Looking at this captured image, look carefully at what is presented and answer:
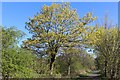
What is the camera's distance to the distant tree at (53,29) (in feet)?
53.2

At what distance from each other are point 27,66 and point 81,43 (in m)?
6.47

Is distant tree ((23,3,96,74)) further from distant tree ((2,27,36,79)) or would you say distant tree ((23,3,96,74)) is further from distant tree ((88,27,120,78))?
distant tree ((2,27,36,79))

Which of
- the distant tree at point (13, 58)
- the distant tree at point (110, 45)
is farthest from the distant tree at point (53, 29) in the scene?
the distant tree at point (13, 58)

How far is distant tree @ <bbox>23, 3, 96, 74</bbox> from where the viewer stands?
53.2 feet

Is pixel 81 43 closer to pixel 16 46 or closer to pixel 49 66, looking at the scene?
pixel 49 66

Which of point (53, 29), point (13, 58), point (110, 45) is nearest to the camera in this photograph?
point (13, 58)

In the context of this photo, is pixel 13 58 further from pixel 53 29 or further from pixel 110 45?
pixel 110 45

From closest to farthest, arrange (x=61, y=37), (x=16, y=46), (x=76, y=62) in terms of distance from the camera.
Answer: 1. (x=16, y=46)
2. (x=61, y=37)
3. (x=76, y=62)

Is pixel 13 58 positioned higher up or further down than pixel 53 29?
further down

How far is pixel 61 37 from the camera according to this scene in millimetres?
15938

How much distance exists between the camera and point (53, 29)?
16.2 m

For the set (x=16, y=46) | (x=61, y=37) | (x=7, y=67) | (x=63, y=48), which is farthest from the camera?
(x=63, y=48)

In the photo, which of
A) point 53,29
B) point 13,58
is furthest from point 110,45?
point 13,58

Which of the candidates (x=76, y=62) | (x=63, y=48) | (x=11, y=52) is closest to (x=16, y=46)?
(x=11, y=52)
